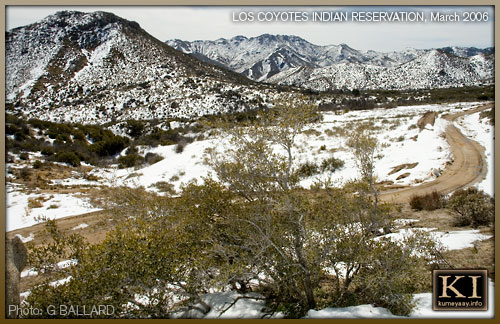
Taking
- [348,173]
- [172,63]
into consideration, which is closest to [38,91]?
[172,63]

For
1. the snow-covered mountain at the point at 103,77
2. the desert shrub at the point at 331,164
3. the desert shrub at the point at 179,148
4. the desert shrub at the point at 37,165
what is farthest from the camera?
the snow-covered mountain at the point at 103,77

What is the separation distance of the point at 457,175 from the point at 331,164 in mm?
7497

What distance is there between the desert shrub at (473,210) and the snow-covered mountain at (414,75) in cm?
9173

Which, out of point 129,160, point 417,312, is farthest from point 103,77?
point 417,312

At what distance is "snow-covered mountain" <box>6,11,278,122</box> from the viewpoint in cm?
Answer: 5253

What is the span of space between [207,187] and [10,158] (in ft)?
89.5

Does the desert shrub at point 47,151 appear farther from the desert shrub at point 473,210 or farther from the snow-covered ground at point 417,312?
the desert shrub at point 473,210

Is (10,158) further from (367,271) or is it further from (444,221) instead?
(444,221)

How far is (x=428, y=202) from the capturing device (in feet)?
38.6

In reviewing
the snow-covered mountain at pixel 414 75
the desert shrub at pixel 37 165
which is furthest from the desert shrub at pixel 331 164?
the snow-covered mountain at pixel 414 75

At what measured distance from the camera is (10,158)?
25156mm

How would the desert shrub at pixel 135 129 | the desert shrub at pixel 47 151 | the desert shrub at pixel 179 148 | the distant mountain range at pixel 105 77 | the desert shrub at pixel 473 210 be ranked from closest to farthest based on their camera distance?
the desert shrub at pixel 473 210
the desert shrub at pixel 47 151
the desert shrub at pixel 179 148
the desert shrub at pixel 135 129
the distant mountain range at pixel 105 77

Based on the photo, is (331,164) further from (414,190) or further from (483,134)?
(483,134)

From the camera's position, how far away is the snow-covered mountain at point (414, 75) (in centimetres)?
9125
